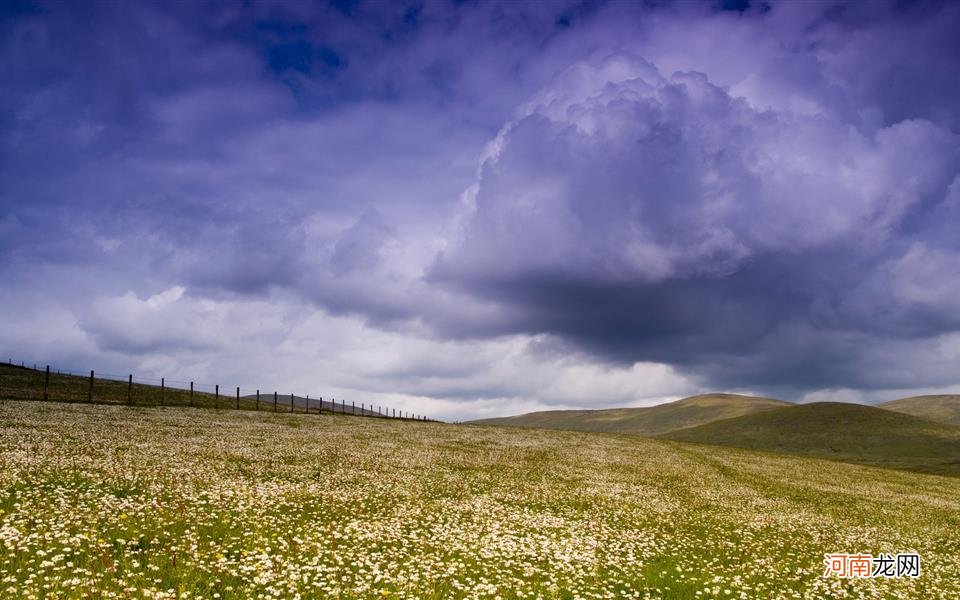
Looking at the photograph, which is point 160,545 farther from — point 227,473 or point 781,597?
point 781,597

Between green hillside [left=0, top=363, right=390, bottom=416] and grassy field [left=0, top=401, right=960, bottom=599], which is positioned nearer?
grassy field [left=0, top=401, right=960, bottom=599]

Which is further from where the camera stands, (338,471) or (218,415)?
(218,415)

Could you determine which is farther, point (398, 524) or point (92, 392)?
point (92, 392)

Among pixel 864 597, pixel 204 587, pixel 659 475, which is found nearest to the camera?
pixel 204 587

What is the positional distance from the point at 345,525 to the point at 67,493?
1097 cm

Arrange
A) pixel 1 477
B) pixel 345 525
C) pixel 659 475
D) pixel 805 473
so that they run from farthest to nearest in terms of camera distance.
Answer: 1. pixel 805 473
2. pixel 659 475
3. pixel 1 477
4. pixel 345 525

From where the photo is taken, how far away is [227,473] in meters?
31.0

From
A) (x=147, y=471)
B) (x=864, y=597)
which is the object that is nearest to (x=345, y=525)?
(x=147, y=471)

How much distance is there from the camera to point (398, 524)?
75.6 feet

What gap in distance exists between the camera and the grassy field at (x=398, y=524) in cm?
1627

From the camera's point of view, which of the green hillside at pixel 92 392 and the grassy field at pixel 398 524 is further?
the green hillside at pixel 92 392

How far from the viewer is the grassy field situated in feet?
53.4

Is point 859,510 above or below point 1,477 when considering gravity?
below

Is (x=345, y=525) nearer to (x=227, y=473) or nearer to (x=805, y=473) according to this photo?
(x=227, y=473)
